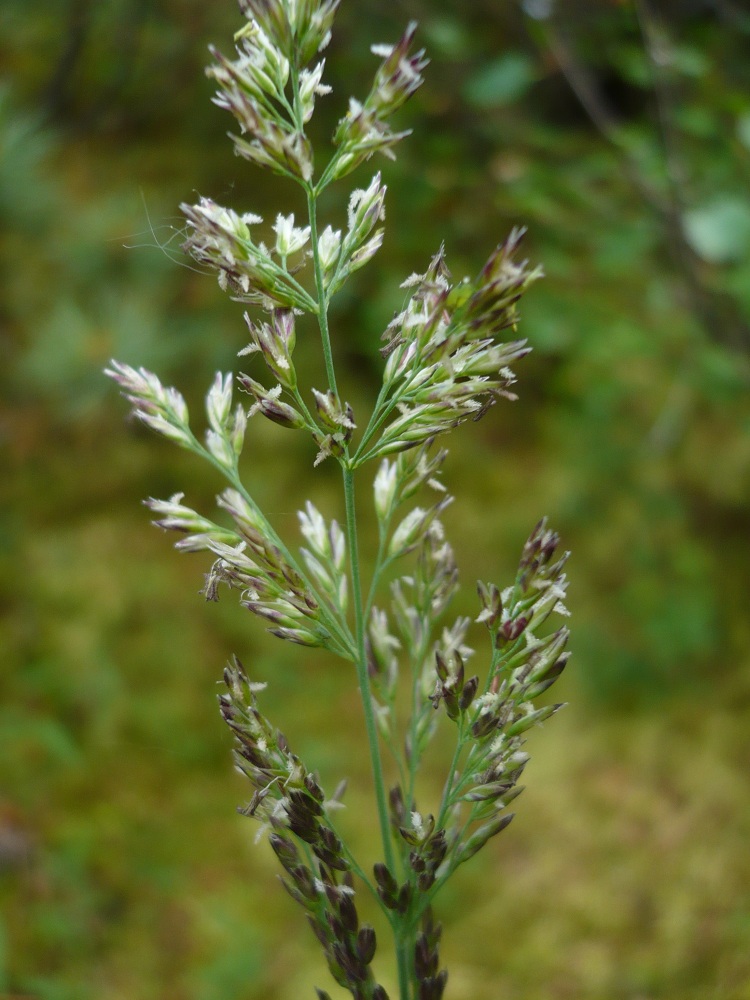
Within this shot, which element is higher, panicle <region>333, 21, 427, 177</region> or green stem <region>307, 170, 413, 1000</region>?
panicle <region>333, 21, 427, 177</region>

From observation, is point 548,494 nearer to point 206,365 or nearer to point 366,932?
point 206,365

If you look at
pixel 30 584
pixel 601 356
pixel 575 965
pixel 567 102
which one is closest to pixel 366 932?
pixel 575 965

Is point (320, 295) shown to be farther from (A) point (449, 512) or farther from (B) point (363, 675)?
(A) point (449, 512)

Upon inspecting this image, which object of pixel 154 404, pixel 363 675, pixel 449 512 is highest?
pixel 449 512

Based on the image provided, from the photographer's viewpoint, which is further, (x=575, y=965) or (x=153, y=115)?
(x=153, y=115)

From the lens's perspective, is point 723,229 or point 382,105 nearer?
point 382,105

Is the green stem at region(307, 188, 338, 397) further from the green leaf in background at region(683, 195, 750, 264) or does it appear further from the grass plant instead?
the green leaf in background at region(683, 195, 750, 264)

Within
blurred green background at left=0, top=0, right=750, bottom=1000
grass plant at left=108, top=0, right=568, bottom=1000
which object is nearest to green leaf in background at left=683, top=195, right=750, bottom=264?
blurred green background at left=0, top=0, right=750, bottom=1000

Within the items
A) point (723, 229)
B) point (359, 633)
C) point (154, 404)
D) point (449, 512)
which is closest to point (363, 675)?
point (359, 633)
